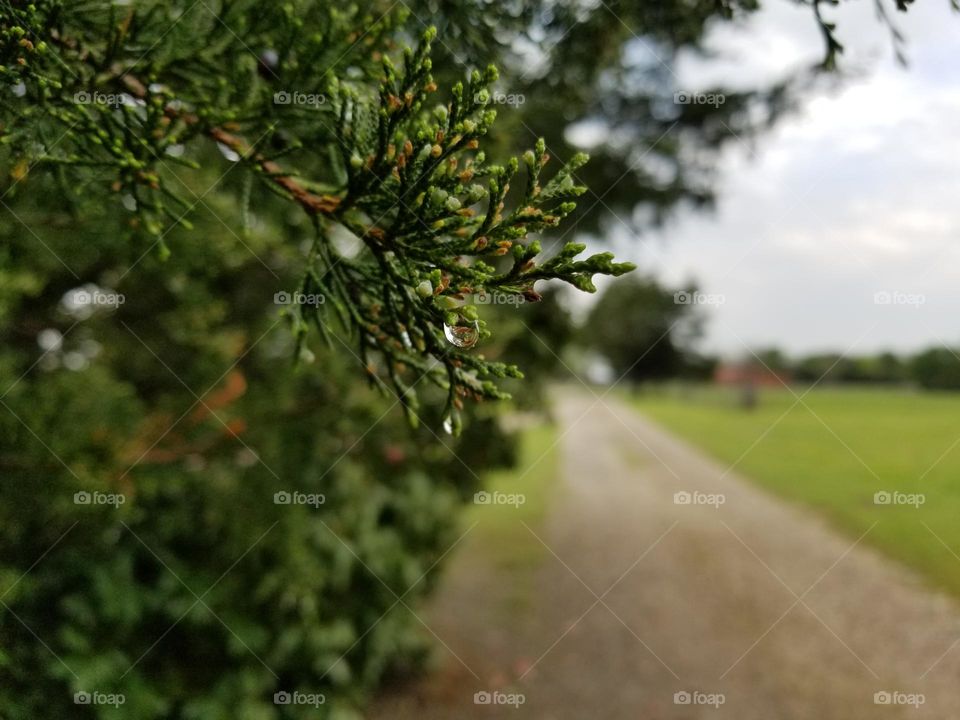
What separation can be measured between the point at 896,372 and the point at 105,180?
22243mm

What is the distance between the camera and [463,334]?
6.61 ft

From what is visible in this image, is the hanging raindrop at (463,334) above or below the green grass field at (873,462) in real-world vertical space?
above

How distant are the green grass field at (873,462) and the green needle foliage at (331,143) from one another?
8326mm

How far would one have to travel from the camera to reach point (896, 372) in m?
19.3

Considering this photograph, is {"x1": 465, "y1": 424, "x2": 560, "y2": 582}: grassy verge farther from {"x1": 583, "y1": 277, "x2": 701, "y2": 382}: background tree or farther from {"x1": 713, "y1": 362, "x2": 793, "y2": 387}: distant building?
{"x1": 713, "y1": 362, "x2": 793, "y2": 387}: distant building

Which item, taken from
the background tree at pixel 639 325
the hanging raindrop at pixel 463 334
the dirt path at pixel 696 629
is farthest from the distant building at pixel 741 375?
the hanging raindrop at pixel 463 334

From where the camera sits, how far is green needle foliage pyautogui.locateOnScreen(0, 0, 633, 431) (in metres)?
1.99

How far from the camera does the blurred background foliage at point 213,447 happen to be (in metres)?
3.27

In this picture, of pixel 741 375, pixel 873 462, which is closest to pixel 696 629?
pixel 873 462

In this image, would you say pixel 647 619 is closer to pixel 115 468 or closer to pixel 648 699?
pixel 648 699

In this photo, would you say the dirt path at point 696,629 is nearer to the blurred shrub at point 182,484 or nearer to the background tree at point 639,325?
the blurred shrub at point 182,484

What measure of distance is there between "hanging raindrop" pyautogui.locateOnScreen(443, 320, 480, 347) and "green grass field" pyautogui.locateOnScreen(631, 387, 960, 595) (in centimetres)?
831

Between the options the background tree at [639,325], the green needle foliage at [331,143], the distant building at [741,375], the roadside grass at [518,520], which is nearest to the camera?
the green needle foliage at [331,143]

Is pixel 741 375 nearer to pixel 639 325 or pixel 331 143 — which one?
pixel 639 325
